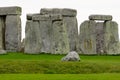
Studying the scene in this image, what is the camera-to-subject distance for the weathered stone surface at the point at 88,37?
49812mm

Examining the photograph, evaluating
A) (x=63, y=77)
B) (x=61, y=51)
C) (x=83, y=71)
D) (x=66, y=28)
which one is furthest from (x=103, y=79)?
(x=66, y=28)

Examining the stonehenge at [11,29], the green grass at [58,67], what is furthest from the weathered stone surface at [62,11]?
the green grass at [58,67]

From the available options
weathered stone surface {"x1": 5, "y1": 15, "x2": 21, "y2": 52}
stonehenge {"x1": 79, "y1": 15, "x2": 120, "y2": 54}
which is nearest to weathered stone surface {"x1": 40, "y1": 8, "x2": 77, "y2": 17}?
stonehenge {"x1": 79, "y1": 15, "x2": 120, "y2": 54}

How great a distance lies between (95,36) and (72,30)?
2.29 metres

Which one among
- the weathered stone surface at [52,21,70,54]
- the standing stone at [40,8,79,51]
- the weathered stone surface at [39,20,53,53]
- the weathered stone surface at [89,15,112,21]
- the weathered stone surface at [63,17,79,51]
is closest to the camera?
the weathered stone surface at [52,21,70,54]

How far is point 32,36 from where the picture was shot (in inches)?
1930

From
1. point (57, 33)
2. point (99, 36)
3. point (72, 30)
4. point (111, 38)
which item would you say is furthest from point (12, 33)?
point (111, 38)

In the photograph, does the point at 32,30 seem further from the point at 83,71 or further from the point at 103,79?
the point at 103,79

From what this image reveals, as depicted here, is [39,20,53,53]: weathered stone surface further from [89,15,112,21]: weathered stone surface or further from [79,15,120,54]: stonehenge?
[89,15,112,21]: weathered stone surface

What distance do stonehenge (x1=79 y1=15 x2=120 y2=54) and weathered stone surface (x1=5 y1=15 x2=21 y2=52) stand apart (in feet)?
19.5

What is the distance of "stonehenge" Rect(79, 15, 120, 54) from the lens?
1965 inches

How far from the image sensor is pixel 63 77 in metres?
29.3

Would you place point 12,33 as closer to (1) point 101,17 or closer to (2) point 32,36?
(2) point 32,36

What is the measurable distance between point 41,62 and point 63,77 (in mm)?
6002
